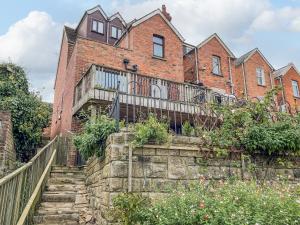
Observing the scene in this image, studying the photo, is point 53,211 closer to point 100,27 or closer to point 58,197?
point 58,197

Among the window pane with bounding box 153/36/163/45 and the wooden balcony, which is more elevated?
the window pane with bounding box 153/36/163/45

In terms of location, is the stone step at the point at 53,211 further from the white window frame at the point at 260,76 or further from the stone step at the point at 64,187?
the white window frame at the point at 260,76

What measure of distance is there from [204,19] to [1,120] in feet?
30.1

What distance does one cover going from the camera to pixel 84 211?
6383 mm

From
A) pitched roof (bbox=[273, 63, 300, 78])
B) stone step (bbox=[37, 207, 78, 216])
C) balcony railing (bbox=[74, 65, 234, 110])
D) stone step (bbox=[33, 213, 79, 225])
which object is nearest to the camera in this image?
stone step (bbox=[33, 213, 79, 225])

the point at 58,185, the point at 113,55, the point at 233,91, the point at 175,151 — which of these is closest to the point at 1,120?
the point at 58,185

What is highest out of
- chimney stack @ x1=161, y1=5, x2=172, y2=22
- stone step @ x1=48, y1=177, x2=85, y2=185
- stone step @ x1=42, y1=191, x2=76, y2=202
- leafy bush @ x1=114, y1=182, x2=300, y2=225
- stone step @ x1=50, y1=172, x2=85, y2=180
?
chimney stack @ x1=161, y1=5, x2=172, y2=22

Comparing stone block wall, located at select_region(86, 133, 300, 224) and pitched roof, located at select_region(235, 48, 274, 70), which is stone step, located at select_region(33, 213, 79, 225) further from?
pitched roof, located at select_region(235, 48, 274, 70)

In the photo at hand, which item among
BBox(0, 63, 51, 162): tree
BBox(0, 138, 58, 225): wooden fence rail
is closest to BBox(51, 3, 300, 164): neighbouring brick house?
BBox(0, 63, 51, 162): tree

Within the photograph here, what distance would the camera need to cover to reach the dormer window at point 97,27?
53.2ft

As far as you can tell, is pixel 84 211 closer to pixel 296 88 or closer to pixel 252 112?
pixel 252 112

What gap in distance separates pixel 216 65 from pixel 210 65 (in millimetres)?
709

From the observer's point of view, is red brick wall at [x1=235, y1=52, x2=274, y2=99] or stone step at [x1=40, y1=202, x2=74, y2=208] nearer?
stone step at [x1=40, y1=202, x2=74, y2=208]

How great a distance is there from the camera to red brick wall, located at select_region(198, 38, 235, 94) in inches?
672
